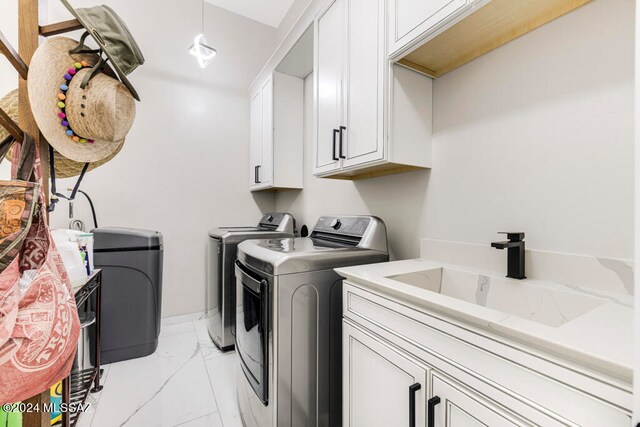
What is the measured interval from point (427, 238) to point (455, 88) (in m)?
0.76

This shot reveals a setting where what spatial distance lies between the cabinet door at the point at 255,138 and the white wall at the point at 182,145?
10 centimetres

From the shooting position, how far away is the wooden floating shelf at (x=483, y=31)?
98cm

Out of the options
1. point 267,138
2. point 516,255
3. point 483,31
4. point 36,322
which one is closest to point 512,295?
point 516,255

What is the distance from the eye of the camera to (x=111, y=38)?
0.87 meters

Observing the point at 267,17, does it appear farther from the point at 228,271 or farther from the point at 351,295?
the point at 351,295

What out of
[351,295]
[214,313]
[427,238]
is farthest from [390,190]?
[214,313]

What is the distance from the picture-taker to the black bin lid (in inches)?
83.4

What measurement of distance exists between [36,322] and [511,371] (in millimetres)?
1081

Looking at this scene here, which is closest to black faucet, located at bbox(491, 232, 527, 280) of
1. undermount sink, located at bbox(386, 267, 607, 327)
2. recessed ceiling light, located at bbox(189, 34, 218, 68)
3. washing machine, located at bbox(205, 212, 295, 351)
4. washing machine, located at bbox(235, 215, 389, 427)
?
undermount sink, located at bbox(386, 267, 607, 327)

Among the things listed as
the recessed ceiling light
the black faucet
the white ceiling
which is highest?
the white ceiling

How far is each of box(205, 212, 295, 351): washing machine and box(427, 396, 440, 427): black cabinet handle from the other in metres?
1.68

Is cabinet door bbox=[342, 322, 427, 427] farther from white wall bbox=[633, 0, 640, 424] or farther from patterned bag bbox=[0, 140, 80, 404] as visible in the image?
patterned bag bbox=[0, 140, 80, 404]

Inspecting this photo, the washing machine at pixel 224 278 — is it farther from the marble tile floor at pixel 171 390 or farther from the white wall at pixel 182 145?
the white wall at pixel 182 145

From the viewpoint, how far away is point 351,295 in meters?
1.16
